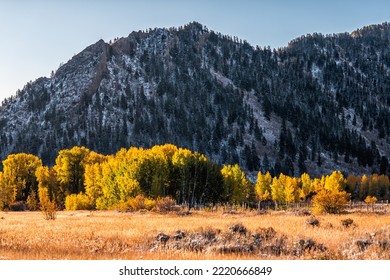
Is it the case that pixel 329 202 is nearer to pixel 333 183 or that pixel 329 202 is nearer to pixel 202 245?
pixel 202 245

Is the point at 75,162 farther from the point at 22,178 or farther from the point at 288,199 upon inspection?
the point at 288,199

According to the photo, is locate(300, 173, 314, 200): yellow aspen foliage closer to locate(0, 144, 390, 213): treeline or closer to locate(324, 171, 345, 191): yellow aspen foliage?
locate(324, 171, 345, 191): yellow aspen foliage

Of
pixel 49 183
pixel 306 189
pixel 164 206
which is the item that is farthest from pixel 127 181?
pixel 306 189

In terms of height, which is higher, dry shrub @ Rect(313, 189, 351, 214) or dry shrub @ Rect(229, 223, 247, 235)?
dry shrub @ Rect(229, 223, 247, 235)

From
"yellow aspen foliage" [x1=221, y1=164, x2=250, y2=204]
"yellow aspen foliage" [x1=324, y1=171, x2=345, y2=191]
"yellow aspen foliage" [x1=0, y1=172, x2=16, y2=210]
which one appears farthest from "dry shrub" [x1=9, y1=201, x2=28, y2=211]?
"yellow aspen foliage" [x1=324, y1=171, x2=345, y2=191]

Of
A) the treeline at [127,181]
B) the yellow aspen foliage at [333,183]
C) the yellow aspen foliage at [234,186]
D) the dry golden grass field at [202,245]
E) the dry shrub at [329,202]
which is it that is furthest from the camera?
the yellow aspen foliage at [333,183]

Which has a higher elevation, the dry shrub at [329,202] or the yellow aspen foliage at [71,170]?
the yellow aspen foliage at [71,170]

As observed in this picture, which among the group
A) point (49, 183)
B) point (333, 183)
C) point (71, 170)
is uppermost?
point (71, 170)

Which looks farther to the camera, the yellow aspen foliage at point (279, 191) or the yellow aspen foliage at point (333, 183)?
the yellow aspen foliage at point (279, 191)

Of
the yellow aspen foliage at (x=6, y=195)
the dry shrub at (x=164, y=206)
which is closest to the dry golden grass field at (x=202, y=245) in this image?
the dry shrub at (x=164, y=206)

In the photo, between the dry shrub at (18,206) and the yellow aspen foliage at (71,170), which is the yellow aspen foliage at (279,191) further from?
the dry shrub at (18,206)

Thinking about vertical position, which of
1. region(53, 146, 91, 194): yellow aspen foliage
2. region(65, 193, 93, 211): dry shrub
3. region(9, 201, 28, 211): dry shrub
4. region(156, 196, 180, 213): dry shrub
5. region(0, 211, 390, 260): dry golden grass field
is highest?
region(53, 146, 91, 194): yellow aspen foliage

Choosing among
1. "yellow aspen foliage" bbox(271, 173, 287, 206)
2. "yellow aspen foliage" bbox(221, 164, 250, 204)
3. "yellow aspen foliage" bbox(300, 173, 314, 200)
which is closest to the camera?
"yellow aspen foliage" bbox(221, 164, 250, 204)

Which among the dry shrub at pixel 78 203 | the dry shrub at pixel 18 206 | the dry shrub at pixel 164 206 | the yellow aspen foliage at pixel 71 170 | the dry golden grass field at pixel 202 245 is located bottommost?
the dry shrub at pixel 18 206
